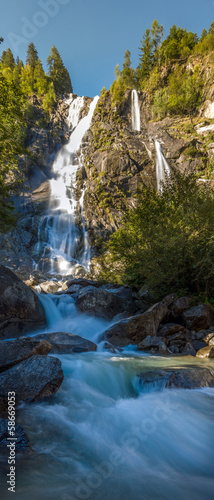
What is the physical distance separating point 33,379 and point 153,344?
498 cm

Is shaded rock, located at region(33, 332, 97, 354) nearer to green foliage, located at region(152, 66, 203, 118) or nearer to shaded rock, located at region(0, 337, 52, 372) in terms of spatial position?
shaded rock, located at region(0, 337, 52, 372)

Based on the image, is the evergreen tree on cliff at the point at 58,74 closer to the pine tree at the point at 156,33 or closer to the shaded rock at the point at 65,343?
the pine tree at the point at 156,33

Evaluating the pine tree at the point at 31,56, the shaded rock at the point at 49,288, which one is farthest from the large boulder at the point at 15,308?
the pine tree at the point at 31,56

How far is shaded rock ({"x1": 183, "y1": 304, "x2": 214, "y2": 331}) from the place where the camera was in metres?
8.62

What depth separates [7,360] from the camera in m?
4.61

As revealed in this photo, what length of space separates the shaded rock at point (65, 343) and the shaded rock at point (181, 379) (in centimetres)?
283

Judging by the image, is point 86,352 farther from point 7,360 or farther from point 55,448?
point 55,448

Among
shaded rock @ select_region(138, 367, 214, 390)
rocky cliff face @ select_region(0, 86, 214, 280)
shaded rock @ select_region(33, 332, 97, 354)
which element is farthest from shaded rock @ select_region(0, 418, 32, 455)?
rocky cliff face @ select_region(0, 86, 214, 280)

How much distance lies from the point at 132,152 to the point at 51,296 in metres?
29.3

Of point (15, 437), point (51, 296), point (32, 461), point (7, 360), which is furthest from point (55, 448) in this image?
point (51, 296)

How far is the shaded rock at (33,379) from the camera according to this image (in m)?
3.83

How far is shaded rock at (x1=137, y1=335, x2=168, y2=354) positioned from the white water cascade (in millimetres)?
20590

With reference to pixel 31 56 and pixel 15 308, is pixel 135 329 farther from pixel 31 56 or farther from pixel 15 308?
pixel 31 56

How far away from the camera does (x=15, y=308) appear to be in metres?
9.69
